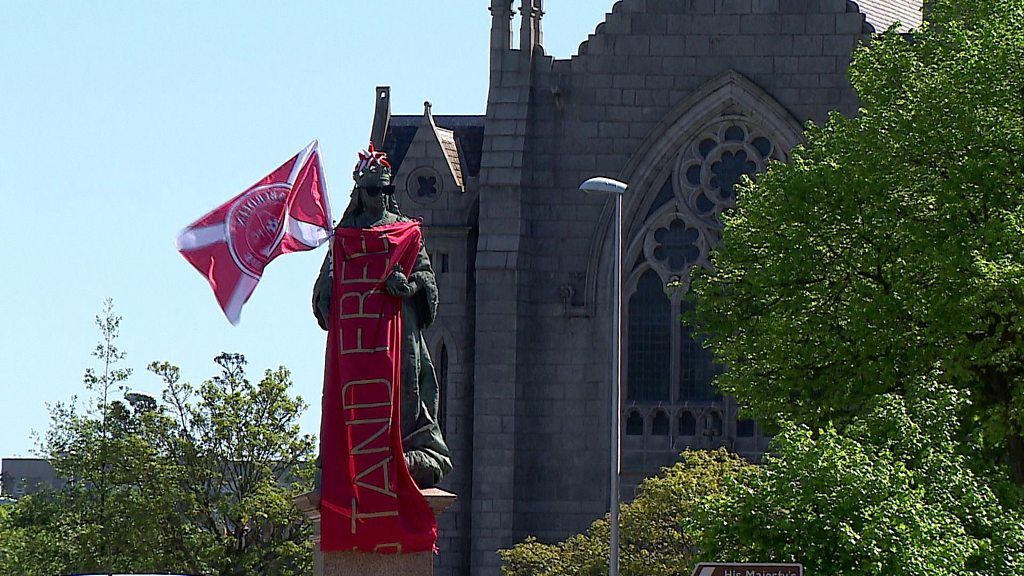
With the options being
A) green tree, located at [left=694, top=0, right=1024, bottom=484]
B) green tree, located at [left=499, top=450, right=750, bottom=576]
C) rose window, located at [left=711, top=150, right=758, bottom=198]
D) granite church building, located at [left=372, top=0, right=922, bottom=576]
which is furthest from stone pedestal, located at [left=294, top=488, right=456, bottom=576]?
rose window, located at [left=711, top=150, right=758, bottom=198]

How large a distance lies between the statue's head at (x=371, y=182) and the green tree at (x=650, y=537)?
69.2 feet

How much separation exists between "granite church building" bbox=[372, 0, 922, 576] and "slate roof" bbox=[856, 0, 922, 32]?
2.46 meters

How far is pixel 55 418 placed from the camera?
5800cm

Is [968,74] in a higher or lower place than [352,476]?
higher

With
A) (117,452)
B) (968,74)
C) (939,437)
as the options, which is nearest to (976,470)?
(939,437)

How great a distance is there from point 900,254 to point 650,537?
14230 millimetres

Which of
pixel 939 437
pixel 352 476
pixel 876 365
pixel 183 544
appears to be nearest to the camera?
pixel 352 476

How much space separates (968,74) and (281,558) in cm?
2461

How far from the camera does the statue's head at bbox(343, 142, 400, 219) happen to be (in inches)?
987

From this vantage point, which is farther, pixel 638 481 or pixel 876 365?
pixel 638 481

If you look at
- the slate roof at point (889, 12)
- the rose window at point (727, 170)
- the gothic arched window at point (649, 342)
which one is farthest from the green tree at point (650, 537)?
the slate roof at point (889, 12)

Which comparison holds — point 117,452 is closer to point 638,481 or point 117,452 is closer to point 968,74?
point 638,481

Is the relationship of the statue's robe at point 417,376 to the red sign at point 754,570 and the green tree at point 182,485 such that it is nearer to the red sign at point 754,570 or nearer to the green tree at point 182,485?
the red sign at point 754,570

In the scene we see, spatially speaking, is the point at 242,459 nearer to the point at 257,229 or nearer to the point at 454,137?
the point at 454,137
